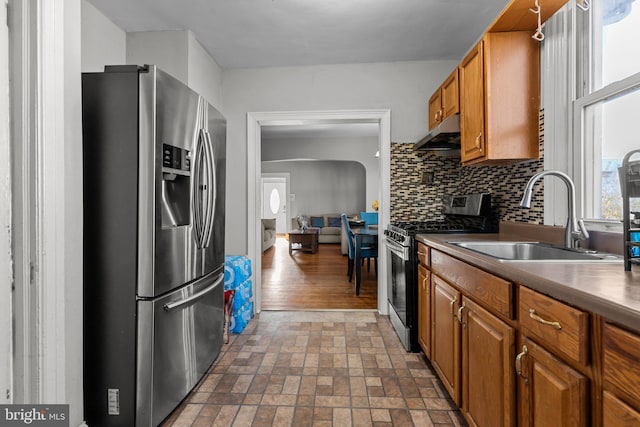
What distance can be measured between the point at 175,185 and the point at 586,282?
1790 mm

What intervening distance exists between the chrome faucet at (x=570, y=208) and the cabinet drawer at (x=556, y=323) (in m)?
0.62

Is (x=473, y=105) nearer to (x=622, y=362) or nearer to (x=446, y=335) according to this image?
(x=446, y=335)

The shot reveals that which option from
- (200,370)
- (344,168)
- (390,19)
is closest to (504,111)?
(390,19)

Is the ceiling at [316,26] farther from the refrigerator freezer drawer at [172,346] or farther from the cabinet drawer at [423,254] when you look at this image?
the refrigerator freezer drawer at [172,346]

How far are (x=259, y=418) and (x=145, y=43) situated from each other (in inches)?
115

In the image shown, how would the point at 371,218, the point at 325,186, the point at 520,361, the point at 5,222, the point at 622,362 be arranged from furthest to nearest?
1. the point at 325,186
2. the point at 371,218
3. the point at 5,222
4. the point at 520,361
5. the point at 622,362

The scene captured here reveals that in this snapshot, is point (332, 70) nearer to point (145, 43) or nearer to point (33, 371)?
point (145, 43)

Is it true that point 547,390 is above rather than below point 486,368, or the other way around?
above

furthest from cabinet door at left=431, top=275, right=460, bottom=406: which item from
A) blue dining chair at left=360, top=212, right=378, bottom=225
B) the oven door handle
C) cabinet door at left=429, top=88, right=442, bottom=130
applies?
blue dining chair at left=360, top=212, right=378, bottom=225

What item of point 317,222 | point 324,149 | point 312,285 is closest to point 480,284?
point 312,285

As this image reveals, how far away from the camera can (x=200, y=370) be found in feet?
6.39

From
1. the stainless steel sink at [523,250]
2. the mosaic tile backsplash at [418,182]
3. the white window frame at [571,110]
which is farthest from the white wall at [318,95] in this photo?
the stainless steel sink at [523,250]

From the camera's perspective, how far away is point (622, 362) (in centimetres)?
69

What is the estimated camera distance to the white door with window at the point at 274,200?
10891mm
